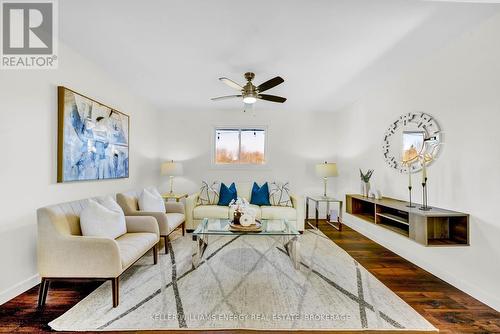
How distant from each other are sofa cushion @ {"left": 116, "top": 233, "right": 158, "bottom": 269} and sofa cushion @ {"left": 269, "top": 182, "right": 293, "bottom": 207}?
7.58 feet

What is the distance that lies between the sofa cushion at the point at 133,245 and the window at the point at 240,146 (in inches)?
115

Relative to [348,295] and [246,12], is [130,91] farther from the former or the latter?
[348,295]

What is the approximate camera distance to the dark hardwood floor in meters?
1.79

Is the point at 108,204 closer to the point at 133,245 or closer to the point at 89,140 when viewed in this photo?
the point at 133,245

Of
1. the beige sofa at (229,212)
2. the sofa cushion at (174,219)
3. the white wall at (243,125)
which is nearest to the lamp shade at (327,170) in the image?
the white wall at (243,125)

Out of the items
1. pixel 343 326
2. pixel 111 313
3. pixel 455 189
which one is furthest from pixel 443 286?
pixel 111 313

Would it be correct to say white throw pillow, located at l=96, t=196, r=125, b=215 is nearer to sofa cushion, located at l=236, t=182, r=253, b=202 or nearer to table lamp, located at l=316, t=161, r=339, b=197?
sofa cushion, located at l=236, t=182, r=253, b=202

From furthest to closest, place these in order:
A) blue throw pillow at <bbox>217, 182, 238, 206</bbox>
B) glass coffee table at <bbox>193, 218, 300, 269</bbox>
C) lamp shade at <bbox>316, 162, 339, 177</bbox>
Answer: lamp shade at <bbox>316, 162, 339, 177</bbox>
blue throw pillow at <bbox>217, 182, 238, 206</bbox>
glass coffee table at <bbox>193, 218, 300, 269</bbox>

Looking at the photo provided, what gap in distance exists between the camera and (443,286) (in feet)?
7.86

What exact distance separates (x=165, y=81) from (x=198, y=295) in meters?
3.02

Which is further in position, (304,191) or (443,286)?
(304,191)

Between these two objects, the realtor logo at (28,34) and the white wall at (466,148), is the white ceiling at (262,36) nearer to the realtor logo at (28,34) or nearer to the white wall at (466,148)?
the realtor logo at (28,34)

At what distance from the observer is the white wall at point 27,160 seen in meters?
2.07

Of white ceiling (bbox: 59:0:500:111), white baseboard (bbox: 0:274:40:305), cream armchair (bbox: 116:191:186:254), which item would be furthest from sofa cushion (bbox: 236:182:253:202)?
white baseboard (bbox: 0:274:40:305)
